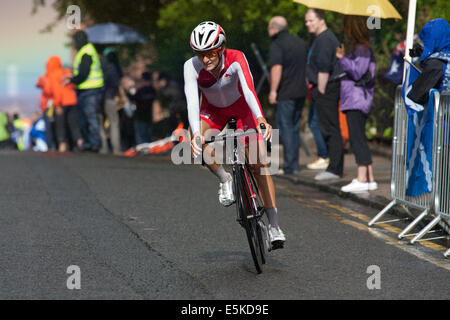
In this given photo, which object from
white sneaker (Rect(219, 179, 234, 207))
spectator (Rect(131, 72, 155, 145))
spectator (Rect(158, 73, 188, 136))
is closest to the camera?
white sneaker (Rect(219, 179, 234, 207))

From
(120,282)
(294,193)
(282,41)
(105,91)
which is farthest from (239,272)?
(105,91)

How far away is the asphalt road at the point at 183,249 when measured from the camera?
622 centimetres

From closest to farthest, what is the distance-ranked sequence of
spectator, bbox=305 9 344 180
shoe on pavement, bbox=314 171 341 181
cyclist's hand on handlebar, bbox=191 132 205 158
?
cyclist's hand on handlebar, bbox=191 132 205 158 < spectator, bbox=305 9 344 180 < shoe on pavement, bbox=314 171 341 181

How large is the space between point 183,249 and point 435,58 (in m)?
2.88

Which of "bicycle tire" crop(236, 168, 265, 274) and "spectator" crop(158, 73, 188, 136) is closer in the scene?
"bicycle tire" crop(236, 168, 265, 274)

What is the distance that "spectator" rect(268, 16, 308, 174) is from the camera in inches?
530

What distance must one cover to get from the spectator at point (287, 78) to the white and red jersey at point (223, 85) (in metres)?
6.40

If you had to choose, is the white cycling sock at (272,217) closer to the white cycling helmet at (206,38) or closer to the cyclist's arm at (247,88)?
the cyclist's arm at (247,88)

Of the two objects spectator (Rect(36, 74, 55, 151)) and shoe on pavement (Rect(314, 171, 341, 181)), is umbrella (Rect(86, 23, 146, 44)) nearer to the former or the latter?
spectator (Rect(36, 74, 55, 151))

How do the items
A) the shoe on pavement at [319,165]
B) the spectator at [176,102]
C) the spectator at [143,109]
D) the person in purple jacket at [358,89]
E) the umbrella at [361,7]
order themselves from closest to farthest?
1. the umbrella at [361,7]
2. the person in purple jacket at [358,89]
3. the shoe on pavement at [319,165]
4. the spectator at [176,102]
5. the spectator at [143,109]

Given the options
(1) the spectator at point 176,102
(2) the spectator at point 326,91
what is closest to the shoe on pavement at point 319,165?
(2) the spectator at point 326,91

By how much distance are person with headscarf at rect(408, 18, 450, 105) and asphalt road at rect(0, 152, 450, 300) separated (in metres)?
1.43

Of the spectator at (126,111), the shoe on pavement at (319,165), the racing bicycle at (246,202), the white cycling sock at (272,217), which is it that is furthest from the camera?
the spectator at (126,111)

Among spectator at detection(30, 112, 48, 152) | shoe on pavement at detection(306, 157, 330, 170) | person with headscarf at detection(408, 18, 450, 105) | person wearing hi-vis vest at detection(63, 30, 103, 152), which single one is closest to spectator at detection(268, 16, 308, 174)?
shoe on pavement at detection(306, 157, 330, 170)
